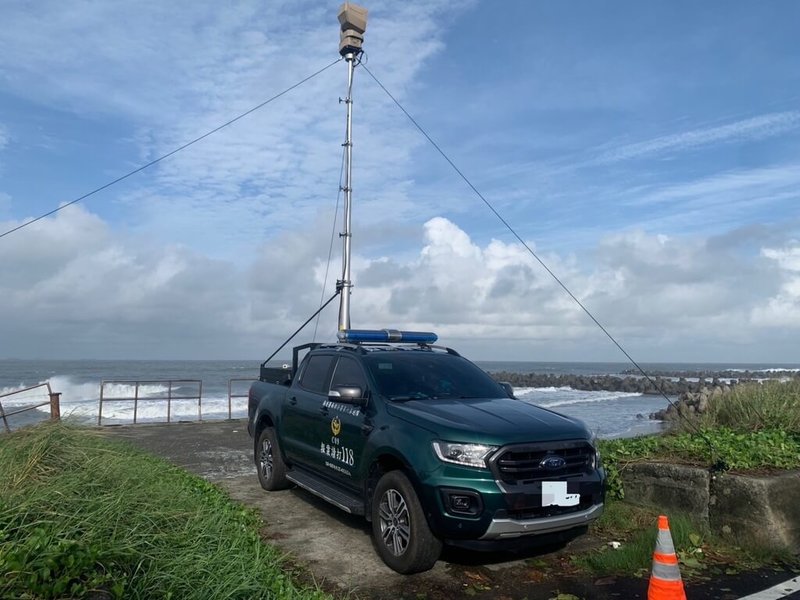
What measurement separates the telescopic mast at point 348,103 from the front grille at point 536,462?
788cm

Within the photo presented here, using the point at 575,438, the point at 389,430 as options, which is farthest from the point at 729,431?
the point at 389,430

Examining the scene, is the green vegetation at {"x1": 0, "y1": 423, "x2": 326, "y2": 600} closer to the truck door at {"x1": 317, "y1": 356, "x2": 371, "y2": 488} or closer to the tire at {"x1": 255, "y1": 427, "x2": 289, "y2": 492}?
the truck door at {"x1": 317, "y1": 356, "x2": 371, "y2": 488}

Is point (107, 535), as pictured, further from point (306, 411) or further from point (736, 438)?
point (736, 438)

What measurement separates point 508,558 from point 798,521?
2.51 m

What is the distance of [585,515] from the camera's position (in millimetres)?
5172

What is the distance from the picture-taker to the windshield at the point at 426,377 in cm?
624

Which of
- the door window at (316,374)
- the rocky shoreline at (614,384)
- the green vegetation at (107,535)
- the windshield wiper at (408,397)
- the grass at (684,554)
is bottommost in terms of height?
the rocky shoreline at (614,384)

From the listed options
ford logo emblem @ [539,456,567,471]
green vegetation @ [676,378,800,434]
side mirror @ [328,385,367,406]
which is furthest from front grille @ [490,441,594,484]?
green vegetation @ [676,378,800,434]

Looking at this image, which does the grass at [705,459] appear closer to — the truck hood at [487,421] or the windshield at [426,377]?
the truck hood at [487,421]

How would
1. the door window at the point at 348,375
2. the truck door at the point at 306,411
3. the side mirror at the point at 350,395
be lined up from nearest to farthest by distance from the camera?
the side mirror at the point at 350,395 → the door window at the point at 348,375 → the truck door at the point at 306,411

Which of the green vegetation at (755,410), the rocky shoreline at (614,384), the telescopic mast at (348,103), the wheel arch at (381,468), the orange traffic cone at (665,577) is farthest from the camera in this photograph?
the rocky shoreline at (614,384)

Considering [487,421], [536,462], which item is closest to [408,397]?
[487,421]

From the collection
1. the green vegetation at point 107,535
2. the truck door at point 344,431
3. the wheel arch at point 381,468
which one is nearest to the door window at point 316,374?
the truck door at point 344,431

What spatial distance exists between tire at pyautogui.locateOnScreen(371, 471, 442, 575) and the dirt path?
144 millimetres
